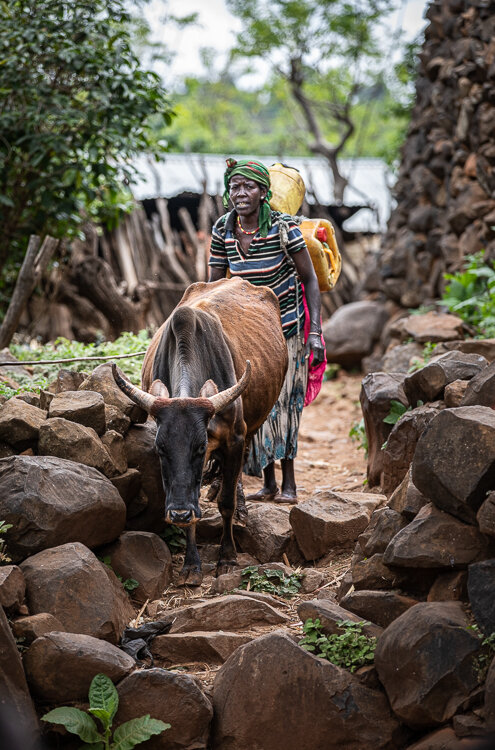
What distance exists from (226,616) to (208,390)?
122 cm

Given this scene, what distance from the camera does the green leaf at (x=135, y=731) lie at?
352 centimetres

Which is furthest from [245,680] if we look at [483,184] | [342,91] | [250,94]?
[250,94]

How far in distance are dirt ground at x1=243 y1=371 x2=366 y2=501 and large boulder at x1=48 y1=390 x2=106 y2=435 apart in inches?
81.8

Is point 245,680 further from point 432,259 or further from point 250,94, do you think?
point 250,94

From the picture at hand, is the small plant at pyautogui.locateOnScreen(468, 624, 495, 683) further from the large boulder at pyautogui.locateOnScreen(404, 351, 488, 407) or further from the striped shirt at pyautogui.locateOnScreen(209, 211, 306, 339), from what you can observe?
the striped shirt at pyautogui.locateOnScreen(209, 211, 306, 339)

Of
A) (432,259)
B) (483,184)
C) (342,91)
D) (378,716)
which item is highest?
(342,91)

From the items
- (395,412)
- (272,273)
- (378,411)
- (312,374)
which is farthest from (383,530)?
(272,273)

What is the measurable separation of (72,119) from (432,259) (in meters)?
5.56

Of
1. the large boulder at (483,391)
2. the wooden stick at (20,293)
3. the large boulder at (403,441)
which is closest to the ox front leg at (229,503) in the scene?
the large boulder at (403,441)

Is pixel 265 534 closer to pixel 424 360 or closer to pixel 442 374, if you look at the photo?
pixel 442 374

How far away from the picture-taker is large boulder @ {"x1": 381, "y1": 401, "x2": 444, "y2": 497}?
543cm

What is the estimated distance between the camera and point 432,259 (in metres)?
11.7

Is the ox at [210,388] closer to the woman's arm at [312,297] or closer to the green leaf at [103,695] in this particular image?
the woman's arm at [312,297]

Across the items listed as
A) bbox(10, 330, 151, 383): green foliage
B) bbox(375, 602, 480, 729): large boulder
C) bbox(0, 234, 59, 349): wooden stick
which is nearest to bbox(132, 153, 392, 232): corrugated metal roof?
bbox(10, 330, 151, 383): green foliage
